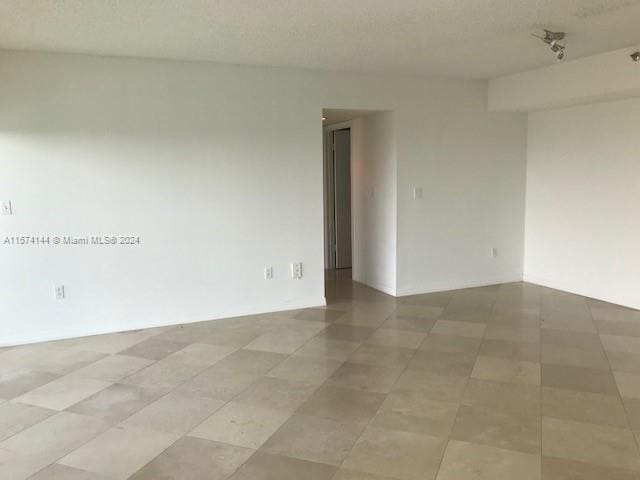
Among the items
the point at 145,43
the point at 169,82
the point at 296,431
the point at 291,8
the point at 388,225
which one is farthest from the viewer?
the point at 388,225

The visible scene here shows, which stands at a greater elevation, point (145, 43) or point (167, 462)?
point (145, 43)

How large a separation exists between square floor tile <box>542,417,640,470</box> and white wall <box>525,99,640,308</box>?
3040mm

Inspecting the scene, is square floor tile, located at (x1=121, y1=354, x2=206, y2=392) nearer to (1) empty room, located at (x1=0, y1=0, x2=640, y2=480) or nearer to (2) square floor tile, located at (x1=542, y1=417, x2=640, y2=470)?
(1) empty room, located at (x1=0, y1=0, x2=640, y2=480)

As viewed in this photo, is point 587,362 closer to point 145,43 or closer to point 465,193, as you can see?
point 465,193

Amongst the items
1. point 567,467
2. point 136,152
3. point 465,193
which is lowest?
point 567,467

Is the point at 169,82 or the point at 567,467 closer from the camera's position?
the point at 567,467

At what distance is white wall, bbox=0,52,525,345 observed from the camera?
4473 millimetres

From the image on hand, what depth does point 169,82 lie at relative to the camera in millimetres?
4820

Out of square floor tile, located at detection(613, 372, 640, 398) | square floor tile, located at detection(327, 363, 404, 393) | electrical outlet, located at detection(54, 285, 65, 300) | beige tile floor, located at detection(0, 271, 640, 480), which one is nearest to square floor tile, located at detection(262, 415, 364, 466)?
beige tile floor, located at detection(0, 271, 640, 480)

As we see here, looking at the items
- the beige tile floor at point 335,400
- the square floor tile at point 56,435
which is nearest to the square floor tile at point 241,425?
the beige tile floor at point 335,400

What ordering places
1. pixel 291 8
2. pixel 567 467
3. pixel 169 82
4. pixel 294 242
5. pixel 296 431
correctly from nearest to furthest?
pixel 567 467
pixel 296 431
pixel 291 8
pixel 169 82
pixel 294 242

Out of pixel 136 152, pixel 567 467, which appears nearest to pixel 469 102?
pixel 136 152

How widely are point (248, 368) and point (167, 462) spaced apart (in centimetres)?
129

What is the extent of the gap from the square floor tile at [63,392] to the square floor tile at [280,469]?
146 centimetres
